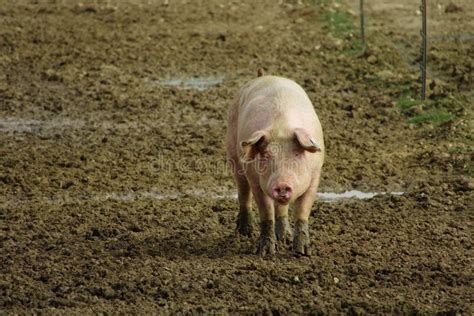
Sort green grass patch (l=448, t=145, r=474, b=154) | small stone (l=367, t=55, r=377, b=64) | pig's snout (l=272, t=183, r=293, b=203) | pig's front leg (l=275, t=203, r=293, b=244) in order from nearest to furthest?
pig's snout (l=272, t=183, r=293, b=203) < pig's front leg (l=275, t=203, r=293, b=244) < green grass patch (l=448, t=145, r=474, b=154) < small stone (l=367, t=55, r=377, b=64)

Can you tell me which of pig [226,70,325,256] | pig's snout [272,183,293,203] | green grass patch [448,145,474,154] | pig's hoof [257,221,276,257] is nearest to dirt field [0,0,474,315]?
green grass patch [448,145,474,154]

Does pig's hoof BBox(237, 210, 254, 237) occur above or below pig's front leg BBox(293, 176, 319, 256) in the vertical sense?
below

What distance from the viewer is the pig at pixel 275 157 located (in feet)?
23.6

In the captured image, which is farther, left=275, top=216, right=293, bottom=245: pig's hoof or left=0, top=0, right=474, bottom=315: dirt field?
left=275, top=216, right=293, bottom=245: pig's hoof

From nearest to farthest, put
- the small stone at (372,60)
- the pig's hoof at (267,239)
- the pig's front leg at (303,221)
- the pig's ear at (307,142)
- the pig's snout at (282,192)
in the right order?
the pig's snout at (282,192)
the pig's ear at (307,142)
the pig's front leg at (303,221)
the pig's hoof at (267,239)
the small stone at (372,60)

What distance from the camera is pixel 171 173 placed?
33.5ft

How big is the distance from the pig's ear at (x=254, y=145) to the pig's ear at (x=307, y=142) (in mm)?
220

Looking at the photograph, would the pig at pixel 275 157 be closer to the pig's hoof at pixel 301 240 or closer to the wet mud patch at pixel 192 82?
the pig's hoof at pixel 301 240

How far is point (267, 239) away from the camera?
7.73 m

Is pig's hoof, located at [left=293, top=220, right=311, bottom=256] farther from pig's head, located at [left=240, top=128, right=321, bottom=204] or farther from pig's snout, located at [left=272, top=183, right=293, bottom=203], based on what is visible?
pig's snout, located at [left=272, top=183, right=293, bottom=203]

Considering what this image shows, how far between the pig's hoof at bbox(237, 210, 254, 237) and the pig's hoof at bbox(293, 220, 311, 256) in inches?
25.1

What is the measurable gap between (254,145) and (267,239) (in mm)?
809

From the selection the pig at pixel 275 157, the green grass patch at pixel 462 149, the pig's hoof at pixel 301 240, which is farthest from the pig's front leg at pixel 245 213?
the green grass patch at pixel 462 149

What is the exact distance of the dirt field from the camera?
720 centimetres
